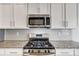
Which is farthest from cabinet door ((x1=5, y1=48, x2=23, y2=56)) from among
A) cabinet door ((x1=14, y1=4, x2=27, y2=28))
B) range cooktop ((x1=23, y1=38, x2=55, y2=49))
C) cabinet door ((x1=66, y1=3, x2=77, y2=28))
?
cabinet door ((x1=66, y1=3, x2=77, y2=28))

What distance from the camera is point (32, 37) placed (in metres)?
3.37

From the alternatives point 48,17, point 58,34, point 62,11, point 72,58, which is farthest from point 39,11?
point 72,58

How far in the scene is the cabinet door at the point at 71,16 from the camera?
3.10 m

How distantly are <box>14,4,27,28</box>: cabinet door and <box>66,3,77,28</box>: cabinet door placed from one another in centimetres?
89

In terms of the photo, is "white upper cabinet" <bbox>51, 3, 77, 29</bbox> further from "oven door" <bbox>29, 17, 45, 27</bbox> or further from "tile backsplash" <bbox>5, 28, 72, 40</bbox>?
"tile backsplash" <bbox>5, 28, 72, 40</bbox>

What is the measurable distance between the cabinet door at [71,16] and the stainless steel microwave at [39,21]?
1.37ft

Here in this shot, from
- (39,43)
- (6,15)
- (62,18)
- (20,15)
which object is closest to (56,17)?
(62,18)

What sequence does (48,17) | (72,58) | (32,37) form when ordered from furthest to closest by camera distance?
(32,37) → (48,17) → (72,58)

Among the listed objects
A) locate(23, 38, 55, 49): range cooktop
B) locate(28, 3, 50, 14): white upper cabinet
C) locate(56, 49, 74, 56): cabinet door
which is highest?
locate(28, 3, 50, 14): white upper cabinet

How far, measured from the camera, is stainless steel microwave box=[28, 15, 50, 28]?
3096 mm

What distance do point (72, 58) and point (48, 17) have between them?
2.29m

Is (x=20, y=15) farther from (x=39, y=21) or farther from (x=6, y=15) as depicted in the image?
(x=39, y=21)

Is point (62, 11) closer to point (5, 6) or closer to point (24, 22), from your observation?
point (24, 22)

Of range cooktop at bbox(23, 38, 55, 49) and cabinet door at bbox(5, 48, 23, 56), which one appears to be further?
range cooktop at bbox(23, 38, 55, 49)
